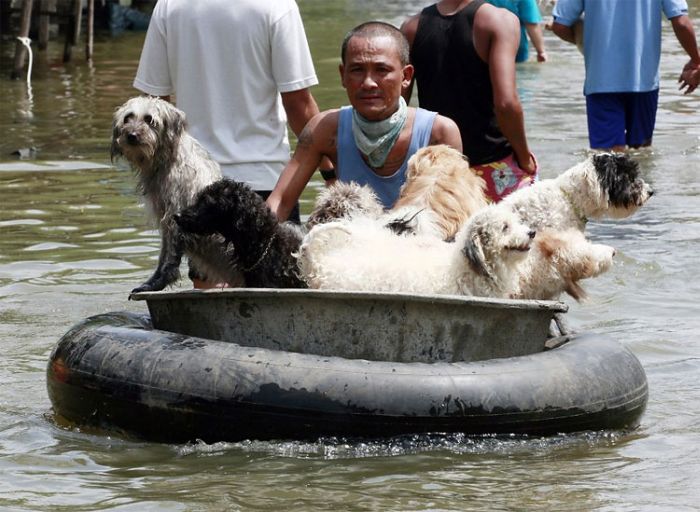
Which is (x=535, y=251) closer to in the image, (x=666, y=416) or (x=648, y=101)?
(x=666, y=416)

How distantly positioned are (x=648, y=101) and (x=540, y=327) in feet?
21.1

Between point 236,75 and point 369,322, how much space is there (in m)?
2.03

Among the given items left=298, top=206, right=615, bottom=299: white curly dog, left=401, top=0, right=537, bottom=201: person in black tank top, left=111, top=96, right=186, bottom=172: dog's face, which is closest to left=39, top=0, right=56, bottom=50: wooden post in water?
left=401, top=0, right=537, bottom=201: person in black tank top

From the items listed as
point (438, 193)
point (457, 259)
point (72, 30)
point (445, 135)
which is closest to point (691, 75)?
point (445, 135)

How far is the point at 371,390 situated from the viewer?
529cm

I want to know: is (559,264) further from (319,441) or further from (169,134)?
(169,134)

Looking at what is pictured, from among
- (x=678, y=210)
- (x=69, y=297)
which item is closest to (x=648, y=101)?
(x=678, y=210)

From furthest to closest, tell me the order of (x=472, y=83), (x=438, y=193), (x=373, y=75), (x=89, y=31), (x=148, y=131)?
(x=89, y=31) → (x=472, y=83) → (x=148, y=131) → (x=373, y=75) → (x=438, y=193)

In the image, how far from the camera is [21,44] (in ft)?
65.1

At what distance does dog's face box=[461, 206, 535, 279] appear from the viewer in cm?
529

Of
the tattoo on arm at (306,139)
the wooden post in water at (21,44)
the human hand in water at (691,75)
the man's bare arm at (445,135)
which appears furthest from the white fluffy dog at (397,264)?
the wooden post in water at (21,44)

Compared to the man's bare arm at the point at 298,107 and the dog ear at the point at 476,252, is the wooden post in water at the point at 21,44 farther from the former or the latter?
the dog ear at the point at 476,252

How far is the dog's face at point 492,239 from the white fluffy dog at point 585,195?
1.97 ft

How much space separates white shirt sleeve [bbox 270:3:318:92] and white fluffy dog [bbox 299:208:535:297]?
1.54 metres
